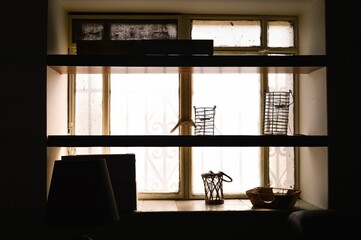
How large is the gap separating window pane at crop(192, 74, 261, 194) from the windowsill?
0.57ft

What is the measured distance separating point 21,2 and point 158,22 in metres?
1.13

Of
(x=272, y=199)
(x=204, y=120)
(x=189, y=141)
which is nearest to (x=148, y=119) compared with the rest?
(x=204, y=120)

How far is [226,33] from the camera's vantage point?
3680 mm

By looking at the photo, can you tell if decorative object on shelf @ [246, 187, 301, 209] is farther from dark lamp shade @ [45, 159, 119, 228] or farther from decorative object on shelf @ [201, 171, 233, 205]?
dark lamp shade @ [45, 159, 119, 228]

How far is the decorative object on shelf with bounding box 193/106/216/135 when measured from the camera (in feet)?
11.3

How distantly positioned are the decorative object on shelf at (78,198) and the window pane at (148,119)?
149cm

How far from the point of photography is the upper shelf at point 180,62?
120 inches

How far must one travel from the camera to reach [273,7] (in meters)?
3.47

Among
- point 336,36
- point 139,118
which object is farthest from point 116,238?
point 336,36

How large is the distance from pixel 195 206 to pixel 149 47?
1262 mm

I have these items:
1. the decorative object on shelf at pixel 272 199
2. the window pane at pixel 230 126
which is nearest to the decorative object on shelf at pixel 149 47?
the window pane at pixel 230 126

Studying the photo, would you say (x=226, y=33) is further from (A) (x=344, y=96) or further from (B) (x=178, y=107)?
(A) (x=344, y=96)

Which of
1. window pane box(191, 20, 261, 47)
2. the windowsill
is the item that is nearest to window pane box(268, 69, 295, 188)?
the windowsill

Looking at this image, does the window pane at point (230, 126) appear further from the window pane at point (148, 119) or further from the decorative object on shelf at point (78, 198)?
the decorative object on shelf at point (78, 198)
